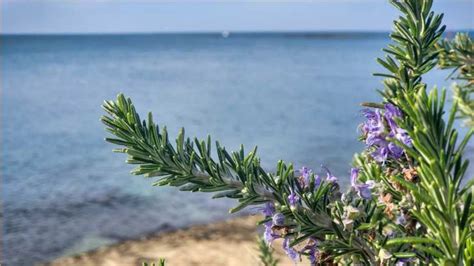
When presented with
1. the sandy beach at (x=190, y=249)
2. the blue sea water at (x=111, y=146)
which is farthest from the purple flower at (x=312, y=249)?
the blue sea water at (x=111, y=146)

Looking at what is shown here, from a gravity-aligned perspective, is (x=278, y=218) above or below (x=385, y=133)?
Result: below

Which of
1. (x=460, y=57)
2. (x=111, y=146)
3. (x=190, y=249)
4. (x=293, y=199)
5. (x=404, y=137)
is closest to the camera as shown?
(x=404, y=137)

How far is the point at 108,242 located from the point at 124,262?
104cm

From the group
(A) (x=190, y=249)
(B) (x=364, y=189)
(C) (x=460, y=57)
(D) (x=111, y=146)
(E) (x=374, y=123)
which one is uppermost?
(C) (x=460, y=57)

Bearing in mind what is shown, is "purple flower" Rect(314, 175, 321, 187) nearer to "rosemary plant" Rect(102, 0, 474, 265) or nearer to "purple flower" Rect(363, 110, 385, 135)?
"rosemary plant" Rect(102, 0, 474, 265)

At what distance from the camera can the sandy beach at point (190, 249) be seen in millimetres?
7973

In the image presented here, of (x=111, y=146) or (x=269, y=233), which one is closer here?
(x=269, y=233)

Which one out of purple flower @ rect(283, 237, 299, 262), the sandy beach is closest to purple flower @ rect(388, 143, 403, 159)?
purple flower @ rect(283, 237, 299, 262)

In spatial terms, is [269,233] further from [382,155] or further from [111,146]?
[111,146]

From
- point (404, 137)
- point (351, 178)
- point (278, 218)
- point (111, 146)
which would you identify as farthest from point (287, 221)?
point (111, 146)

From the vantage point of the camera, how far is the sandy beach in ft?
26.2

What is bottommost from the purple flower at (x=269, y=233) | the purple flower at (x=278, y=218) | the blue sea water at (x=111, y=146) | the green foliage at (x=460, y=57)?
the blue sea water at (x=111, y=146)

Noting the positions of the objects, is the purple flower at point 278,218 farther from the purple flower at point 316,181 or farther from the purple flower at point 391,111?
the purple flower at point 391,111

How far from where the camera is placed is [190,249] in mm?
8562
